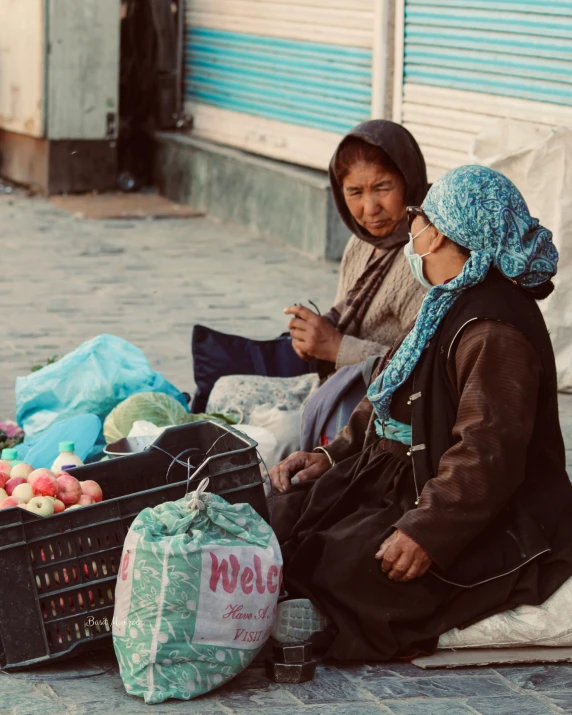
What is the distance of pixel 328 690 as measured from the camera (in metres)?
3.27

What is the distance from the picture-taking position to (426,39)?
8.48 m

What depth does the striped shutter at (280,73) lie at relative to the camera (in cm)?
940

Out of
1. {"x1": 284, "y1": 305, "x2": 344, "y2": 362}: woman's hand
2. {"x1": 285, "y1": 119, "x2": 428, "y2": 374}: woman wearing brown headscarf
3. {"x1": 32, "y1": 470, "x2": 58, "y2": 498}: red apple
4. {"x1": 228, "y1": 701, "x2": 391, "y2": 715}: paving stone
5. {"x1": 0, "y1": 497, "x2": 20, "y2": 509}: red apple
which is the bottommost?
{"x1": 228, "y1": 701, "x2": 391, "y2": 715}: paving stone

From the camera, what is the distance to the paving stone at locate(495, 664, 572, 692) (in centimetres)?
331

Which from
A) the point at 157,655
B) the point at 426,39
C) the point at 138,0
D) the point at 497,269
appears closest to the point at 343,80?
the point at 426,39

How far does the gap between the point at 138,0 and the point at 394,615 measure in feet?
32.5

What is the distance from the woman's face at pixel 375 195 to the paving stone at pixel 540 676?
1.63m

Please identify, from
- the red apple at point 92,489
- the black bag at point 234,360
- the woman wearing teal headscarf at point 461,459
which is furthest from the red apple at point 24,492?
the black bag at point 234,360

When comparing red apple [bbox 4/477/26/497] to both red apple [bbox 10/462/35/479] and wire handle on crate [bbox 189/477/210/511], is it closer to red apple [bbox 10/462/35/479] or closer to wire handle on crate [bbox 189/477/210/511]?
red apple [bbox 10/462/35/479]

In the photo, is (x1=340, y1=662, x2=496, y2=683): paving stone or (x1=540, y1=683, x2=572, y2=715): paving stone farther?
(x1=340, y1=662, x2=496, y2=683): paving stone

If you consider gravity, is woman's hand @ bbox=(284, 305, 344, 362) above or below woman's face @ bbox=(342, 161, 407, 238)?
below

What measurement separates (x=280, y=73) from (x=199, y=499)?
759 cm

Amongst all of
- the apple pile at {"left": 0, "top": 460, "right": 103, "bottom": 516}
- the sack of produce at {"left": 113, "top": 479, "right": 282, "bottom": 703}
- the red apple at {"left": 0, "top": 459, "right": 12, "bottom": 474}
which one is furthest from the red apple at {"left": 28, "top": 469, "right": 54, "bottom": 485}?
the sack of produce at {"left": 113, "top": 479, "right": 282, "bottom": 703}

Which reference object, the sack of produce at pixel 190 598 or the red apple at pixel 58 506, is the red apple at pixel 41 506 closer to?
the red apple at pixel 58 506
